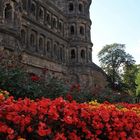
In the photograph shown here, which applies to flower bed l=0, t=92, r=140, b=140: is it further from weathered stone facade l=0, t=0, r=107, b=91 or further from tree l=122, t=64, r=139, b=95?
tree l=122, t=64, r=139, b=95

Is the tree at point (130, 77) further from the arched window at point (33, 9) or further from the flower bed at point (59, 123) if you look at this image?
the flower bed at point (59, 123)

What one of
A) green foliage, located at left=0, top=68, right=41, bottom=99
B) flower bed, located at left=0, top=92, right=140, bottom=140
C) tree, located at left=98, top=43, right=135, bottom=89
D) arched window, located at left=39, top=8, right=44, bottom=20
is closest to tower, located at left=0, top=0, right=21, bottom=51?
green foliage, located at left=0, top=68, right=41, bottom=99

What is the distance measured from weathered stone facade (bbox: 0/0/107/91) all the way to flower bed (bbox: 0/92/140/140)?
664 inches

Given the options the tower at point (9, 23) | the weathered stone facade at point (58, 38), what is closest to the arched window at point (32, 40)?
the weathered stone facade at point (58, 38)

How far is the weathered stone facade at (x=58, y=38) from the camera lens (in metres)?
30.4

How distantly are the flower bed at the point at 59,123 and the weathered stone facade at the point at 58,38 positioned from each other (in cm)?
1687

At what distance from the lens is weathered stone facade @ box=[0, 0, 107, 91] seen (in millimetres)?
30441

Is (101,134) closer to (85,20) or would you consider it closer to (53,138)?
(53,138)

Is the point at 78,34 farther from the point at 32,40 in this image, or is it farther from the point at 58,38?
the point at 32,40

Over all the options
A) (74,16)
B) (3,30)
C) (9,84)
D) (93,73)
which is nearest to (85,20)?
(74,16)

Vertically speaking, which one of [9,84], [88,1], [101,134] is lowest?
[101,134]

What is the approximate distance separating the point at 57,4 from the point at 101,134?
3539cm

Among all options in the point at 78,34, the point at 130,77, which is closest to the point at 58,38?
the point at 78,34

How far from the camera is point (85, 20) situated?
4094 centimetres
